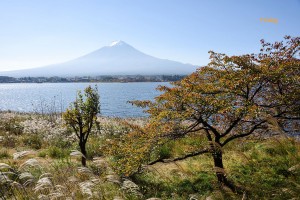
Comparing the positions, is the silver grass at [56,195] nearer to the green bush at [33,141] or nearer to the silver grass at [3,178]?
the silver grass at [3,178]

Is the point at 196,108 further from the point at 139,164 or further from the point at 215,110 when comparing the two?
the point at 139,164

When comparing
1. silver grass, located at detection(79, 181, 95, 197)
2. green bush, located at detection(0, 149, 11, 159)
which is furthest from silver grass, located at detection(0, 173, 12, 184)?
green bush, located at detection(0, 149, 11, 159)

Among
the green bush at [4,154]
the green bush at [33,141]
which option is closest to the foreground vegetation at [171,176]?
the green bush at [4,154]

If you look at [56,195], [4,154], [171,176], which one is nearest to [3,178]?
[56,195]

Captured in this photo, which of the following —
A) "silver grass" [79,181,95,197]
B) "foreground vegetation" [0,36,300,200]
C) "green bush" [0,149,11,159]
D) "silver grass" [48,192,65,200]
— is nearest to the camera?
"silver grass" [48,192,65,200]

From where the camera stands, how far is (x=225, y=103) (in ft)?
22.9

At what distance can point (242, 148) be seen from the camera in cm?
1225

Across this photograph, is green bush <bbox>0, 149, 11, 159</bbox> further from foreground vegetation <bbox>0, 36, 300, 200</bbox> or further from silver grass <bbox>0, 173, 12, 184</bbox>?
silver grass <bbox>0, 173, 12, 184</bbox>

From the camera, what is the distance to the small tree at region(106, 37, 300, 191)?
7027 millimetres

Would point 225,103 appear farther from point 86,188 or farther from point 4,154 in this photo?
point 4,154

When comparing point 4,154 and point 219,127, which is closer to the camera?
point 219,127

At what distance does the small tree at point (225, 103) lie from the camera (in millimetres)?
7027

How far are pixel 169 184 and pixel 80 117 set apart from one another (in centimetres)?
428

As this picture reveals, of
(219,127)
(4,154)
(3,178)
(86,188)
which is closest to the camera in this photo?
(3,178)
